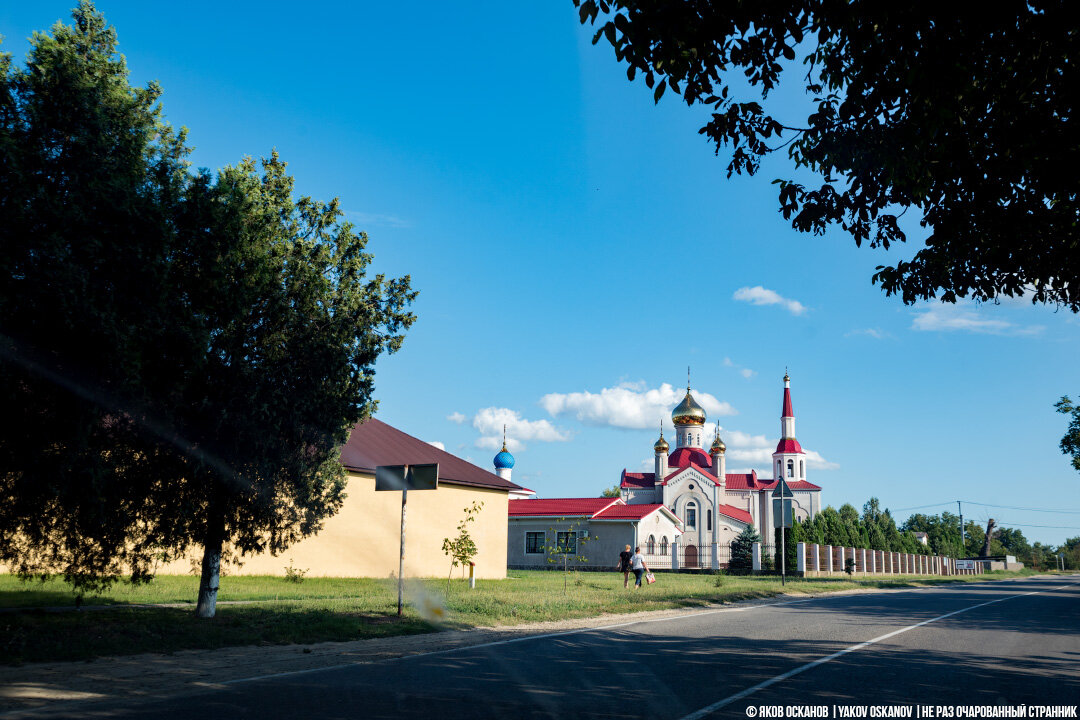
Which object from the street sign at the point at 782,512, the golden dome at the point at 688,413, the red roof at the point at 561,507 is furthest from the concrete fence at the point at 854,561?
the street sign at the point at 782,512

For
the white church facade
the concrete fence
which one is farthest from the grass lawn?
the concrete fence

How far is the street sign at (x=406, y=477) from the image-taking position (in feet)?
45.3

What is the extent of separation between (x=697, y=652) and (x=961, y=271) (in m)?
5.93

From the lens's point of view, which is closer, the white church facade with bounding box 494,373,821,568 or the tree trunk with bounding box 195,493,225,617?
the tree trunk with bounding box 195,493,225,617

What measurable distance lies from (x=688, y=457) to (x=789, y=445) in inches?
739

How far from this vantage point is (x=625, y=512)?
50844mm

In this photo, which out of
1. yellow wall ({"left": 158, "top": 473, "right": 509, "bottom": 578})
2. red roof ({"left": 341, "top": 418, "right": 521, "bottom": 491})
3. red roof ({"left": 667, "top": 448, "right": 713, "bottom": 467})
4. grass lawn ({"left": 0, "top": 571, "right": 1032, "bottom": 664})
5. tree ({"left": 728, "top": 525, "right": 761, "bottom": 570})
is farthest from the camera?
red roof ({"left": 667, "top": 448, "right": 713, "bottom": 467})

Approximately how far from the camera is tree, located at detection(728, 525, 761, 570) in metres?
53.4

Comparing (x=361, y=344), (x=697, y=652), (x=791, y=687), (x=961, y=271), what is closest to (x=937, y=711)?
(x=791, y=687)

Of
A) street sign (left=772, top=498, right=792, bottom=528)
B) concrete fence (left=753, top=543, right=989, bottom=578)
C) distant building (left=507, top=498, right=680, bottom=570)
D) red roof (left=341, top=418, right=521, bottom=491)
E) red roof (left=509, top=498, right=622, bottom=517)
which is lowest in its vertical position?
concrete fence (left=753, top=543, right=989, bottom=578)

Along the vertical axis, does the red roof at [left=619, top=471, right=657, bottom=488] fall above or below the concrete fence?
Answer: above

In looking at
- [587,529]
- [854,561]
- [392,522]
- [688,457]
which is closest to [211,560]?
[392,522]

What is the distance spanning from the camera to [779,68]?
7703mm

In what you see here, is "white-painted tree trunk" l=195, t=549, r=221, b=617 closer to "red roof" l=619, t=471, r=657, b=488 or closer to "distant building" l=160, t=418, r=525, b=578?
"distant building" l=160, t=418, r=525, b=578
